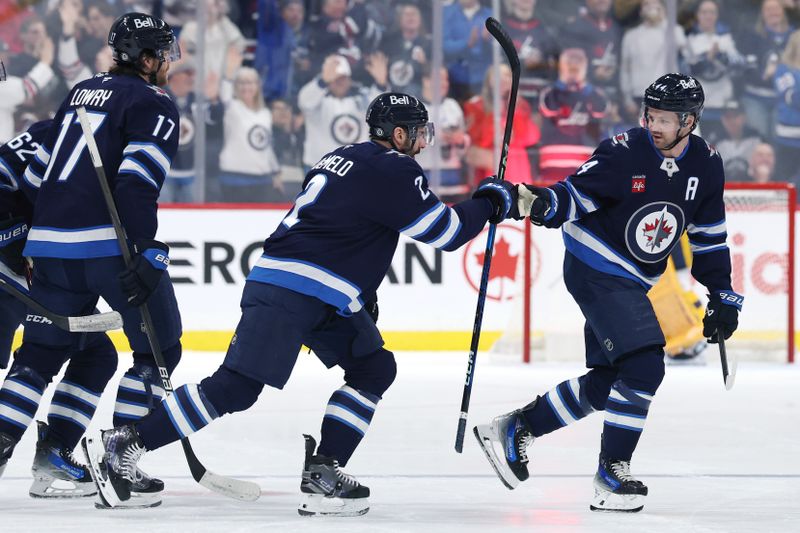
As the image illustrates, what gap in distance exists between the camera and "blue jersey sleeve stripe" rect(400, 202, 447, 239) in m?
3.23

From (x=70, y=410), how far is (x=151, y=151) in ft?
2.33

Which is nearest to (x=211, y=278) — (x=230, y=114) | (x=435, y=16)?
(x=230, y=114)

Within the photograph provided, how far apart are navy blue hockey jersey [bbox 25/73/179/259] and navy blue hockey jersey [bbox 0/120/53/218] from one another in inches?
7.1

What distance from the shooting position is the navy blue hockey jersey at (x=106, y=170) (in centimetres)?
332

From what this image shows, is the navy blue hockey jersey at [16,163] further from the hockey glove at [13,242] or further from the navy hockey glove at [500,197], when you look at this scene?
the navy hockey glove at [500,197]

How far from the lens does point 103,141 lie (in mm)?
3350

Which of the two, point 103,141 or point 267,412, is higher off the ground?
point 103,141

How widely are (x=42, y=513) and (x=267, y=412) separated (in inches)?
70.8

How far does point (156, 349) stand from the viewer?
3.38m

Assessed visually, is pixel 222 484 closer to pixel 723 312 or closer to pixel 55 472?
pixel 55 472

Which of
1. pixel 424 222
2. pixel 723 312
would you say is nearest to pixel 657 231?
pixel 723 312

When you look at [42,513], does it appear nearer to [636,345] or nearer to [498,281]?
[636,345]

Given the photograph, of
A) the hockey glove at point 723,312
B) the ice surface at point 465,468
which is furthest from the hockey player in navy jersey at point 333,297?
the hockey glove at point 723,312

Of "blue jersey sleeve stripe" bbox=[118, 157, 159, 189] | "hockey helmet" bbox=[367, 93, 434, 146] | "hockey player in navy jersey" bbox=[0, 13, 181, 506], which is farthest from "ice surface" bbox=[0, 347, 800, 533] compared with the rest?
"hockey helmet" bbox=[367, 93, 434, 146]
